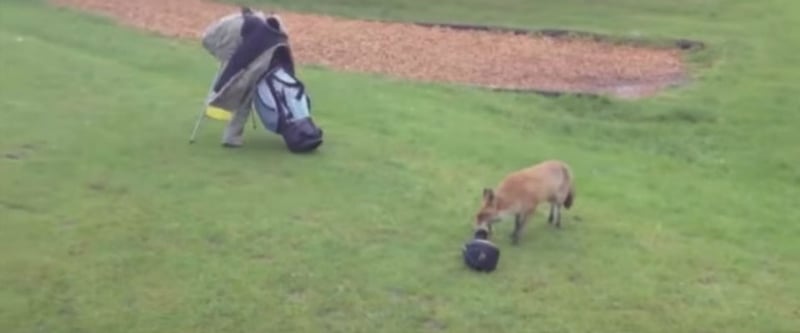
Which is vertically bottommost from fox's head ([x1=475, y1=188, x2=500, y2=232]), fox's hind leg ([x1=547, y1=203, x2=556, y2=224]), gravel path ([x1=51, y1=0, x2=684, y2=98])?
gravel path ([x1=51, y1=0, x2=684, y2=98])

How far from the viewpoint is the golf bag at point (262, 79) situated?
11219mm

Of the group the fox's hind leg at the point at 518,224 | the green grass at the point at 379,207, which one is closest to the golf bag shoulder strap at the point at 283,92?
the green grass at the point at 379,207

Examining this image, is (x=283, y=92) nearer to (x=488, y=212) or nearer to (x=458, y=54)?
(x=488, y=212)

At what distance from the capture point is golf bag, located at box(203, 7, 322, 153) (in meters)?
11.2

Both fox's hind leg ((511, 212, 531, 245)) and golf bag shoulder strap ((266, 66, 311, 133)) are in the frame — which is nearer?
fox's hind leg ((511, 212, 531, 245))

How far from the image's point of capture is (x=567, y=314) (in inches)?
→ 321

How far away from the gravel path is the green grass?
2.46 feet

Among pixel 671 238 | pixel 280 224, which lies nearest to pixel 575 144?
pixel 671 238

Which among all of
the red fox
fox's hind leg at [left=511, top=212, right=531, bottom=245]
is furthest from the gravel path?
fox's hind leg at [left=511, top=212, right=531, bottom=245]

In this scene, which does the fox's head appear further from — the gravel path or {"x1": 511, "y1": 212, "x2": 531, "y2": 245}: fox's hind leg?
the gravel path

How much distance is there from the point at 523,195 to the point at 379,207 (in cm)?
149

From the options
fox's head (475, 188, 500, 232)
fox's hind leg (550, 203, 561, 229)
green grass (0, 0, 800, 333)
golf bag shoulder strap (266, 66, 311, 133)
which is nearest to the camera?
green grass (0, 0, 800, 333)

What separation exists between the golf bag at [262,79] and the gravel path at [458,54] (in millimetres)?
4213

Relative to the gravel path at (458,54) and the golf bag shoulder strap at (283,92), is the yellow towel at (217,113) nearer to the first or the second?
the golf bag shoulder strap at (283,92)
